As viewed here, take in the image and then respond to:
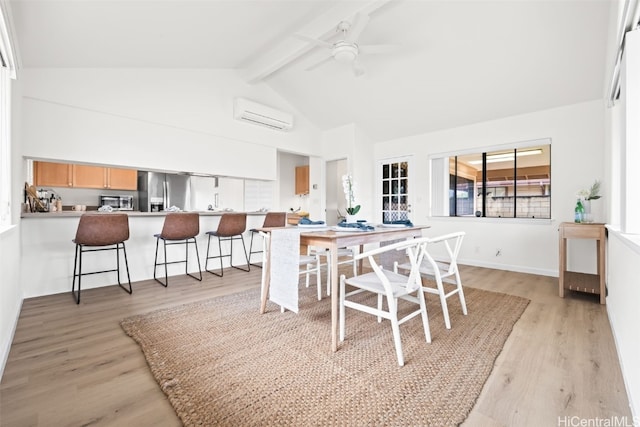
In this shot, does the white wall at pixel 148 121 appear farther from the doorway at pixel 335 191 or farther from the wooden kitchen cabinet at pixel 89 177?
the wooden kitchen cabinet at pixel 89 177

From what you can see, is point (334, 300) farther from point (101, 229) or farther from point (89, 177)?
point (89, 177)

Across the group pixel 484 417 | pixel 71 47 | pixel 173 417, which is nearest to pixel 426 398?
pixel 484 417

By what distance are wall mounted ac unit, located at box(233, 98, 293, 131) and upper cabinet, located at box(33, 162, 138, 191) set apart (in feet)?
7.48

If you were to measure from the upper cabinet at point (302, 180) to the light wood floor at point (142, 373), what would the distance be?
178 inches

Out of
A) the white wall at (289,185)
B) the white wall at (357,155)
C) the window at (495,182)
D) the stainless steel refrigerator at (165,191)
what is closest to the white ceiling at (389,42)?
the window at (495,182)

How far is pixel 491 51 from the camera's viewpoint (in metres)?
3.36

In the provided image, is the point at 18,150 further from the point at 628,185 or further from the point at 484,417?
the point at 628,185

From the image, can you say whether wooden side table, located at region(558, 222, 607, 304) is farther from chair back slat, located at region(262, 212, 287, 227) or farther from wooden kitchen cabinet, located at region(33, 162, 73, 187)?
wooden kitchen cabinet, located at region(33, 162, 73, 187)

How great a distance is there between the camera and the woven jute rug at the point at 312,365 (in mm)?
1312

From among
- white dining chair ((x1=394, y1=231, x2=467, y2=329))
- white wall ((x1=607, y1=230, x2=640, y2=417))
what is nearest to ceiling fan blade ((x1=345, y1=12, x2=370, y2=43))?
white dining chair ((x1=394, y1=231, x2=467, y2=329))

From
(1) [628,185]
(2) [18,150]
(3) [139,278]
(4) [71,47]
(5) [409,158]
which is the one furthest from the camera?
(5) [409,158]

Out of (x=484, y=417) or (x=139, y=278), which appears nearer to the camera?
(x=484, y=417)

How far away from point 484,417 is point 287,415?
2.96 ft

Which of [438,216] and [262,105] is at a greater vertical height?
[262,105]
